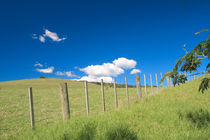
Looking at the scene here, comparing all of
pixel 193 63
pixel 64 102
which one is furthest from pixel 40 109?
pixel 193 63

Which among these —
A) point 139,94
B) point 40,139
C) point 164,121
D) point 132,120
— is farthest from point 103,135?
point 139,94

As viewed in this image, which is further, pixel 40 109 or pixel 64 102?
pixel 40 109

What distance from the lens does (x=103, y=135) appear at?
355 centimetres

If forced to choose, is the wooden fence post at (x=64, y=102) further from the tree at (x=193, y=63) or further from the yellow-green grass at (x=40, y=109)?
the tree at (x=193, y=63)

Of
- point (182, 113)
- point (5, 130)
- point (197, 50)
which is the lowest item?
point (5, 130)

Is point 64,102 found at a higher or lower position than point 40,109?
higher

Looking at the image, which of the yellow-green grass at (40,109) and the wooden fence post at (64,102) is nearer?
the wooden fence post at (64,102)

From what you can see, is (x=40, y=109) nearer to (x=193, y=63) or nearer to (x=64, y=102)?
(x=64, y=102)

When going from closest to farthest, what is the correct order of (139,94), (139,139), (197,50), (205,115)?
(197,50)
(139,139)
(205,115)
(139,94)

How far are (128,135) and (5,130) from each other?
17.0 feet

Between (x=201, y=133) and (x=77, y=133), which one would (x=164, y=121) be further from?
(x=77, y=133)

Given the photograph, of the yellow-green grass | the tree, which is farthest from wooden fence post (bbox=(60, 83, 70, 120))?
the tree

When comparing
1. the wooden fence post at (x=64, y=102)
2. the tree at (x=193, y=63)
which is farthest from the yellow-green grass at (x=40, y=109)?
the tree at (x=193, y=63)

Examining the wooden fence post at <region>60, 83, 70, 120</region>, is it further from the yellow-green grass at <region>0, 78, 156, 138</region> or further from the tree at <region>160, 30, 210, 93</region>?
the tree at <region>160, 30, 210, 93</region>
